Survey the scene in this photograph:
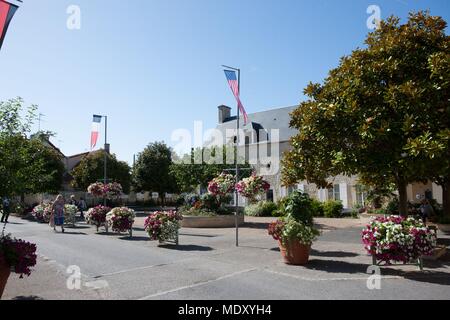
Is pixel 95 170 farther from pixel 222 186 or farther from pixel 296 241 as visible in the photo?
pixel 296 241

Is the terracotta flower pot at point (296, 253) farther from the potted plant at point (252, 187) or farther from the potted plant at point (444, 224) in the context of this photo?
the potted plant at point (444, 224)

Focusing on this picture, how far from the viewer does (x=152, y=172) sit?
44875mm

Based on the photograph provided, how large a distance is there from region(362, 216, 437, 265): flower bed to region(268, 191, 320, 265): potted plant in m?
1.47

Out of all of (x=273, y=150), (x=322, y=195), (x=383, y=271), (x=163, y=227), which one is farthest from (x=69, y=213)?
(x=273, y=150)

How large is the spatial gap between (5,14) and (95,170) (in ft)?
116

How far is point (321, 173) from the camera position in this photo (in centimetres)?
1096

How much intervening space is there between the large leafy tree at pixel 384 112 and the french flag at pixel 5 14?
6915 millimetres

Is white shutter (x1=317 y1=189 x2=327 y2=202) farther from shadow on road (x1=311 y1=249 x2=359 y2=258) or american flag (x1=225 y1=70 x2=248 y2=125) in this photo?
shadow on road (x1=311 y1=249 x2=359 y2=258)

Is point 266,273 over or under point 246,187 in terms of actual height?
under

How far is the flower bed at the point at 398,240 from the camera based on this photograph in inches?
305

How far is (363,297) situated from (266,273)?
2475 mm

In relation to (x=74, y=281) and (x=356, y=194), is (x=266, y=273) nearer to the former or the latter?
(x=74, y=281)
